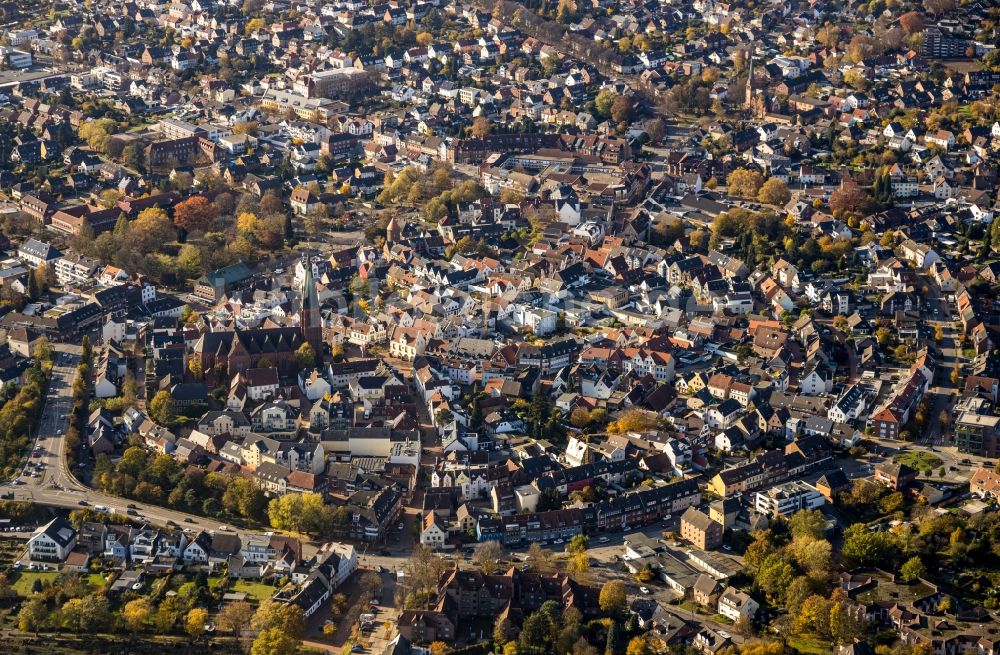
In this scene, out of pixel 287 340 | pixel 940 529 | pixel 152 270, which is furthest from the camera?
pixel 152 270

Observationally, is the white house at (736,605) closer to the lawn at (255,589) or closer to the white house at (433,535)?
the white house at (433,535)

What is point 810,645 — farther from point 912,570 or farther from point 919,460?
point 919,460

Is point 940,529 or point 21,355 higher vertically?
point 940,529

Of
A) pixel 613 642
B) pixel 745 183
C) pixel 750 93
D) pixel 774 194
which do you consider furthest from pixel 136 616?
pixel 750 93

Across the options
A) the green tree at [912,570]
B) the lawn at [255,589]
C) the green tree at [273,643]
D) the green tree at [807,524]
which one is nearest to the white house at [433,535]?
the lawn at [255,589]

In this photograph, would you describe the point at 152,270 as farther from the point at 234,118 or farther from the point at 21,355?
the point at 234,118

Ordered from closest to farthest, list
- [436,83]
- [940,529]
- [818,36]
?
[940,529]
[436,83]
[818,36]

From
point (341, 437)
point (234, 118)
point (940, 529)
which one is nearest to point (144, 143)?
point (234, 118)
